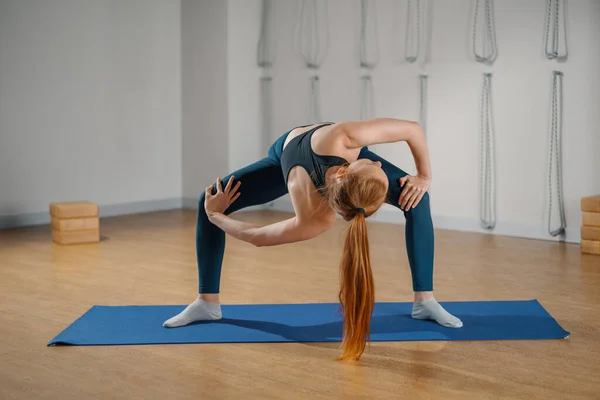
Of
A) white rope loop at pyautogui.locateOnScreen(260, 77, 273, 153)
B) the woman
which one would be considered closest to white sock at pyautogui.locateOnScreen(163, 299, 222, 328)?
the woman

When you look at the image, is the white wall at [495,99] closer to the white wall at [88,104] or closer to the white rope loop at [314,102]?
the white rope loop at [314,102]

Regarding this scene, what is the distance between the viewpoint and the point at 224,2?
703 cm

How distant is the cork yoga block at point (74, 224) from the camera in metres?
5.55

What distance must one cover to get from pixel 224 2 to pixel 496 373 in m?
5.01

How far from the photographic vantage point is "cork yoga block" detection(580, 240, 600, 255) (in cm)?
502

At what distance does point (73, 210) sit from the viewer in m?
5.62

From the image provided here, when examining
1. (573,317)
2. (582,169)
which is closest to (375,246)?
(582,169)

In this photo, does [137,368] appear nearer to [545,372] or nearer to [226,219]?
[226,219]

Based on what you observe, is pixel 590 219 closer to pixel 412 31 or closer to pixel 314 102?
pixel 412 31

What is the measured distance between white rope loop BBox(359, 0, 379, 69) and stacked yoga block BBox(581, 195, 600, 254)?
7.13 feet

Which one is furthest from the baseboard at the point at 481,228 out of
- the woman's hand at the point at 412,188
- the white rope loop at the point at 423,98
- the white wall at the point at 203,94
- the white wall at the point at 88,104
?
the woman's hand at the point at 412,188

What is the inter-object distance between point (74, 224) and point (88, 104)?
1522 millimetres

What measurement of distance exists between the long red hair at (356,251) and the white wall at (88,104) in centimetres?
426

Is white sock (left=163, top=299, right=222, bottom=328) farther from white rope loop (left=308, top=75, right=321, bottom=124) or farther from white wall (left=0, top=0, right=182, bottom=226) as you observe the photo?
white rope loop (left=308, top=75, right=321, bottom=124)
